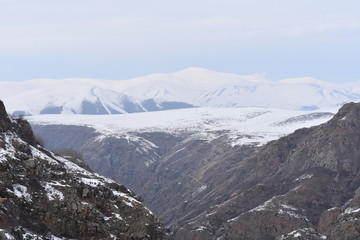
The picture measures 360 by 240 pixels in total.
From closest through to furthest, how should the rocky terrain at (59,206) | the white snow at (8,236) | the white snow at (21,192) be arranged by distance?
the white snow at (8,236), the rocky terrain at (59,206), the white snow at (21,192)

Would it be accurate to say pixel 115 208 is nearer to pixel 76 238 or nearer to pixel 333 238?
pixel 76 238

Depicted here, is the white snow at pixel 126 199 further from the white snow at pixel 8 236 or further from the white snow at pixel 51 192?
the white snow at pixel 8 236

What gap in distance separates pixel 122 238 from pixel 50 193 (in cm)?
1100

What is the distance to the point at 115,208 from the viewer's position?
309ft

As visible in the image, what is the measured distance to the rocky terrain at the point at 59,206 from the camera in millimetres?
84938

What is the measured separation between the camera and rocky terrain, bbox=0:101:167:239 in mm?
84938

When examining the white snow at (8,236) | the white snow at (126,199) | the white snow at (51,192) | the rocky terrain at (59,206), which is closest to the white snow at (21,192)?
the rocky terrain at (59,206)

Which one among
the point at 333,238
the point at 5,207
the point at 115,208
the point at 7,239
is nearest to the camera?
the point at 7,239

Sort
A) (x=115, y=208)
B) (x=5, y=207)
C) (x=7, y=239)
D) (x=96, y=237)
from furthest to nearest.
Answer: (x=115, y=208) < (x=96, y=237) < (x=5, y=207) < (x=7, y=239)

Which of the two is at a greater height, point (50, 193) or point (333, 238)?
point (50, 193)

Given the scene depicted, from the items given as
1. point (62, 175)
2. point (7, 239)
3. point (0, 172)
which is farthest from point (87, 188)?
point (7, 239)

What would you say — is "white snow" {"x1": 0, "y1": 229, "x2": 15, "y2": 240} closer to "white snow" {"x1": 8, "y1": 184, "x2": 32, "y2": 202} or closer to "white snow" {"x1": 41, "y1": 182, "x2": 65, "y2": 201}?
"white snow" {"x1": 8, "y1": 184, "x2": 32, "y2": 202}

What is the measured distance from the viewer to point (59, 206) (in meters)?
89.4

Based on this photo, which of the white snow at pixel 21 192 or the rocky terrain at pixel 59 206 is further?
the white snow at pixel 21 192
